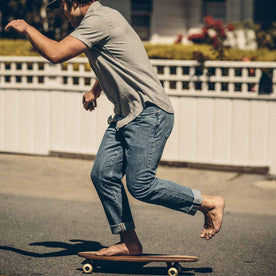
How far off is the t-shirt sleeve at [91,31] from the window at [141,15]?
1242 centimetres

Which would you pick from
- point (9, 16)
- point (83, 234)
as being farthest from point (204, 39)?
point (83, 234)

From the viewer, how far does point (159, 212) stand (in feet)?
20.2

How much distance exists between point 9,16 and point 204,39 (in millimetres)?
4682

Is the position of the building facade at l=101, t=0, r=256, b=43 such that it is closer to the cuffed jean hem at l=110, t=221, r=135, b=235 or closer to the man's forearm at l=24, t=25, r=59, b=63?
the cuffed jean hem at l=110, t=221, r=135, b=235

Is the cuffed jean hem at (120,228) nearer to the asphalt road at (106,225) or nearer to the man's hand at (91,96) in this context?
the asphalt road at (106,225)

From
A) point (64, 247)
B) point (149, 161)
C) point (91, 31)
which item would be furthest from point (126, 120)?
point (64, 247)

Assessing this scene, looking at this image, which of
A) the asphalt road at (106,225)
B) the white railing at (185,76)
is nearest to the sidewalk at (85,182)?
the asphalt road at (106,225)

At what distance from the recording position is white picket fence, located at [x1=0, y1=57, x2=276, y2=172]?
8.12 m

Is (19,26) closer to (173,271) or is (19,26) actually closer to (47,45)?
(47,45)

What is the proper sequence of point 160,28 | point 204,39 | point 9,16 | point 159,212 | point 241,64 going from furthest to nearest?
1. point 160,28
2. point 9,16
3. point 204,39
4. point 241,64
5. point 159,212

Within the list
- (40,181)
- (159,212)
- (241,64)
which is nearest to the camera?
(159,212)

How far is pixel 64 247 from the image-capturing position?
473cm

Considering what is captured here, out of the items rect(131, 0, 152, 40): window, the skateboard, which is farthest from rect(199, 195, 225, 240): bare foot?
rect(131, 0, 152, 40): window

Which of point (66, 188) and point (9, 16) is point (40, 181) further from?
point (9, 16)
